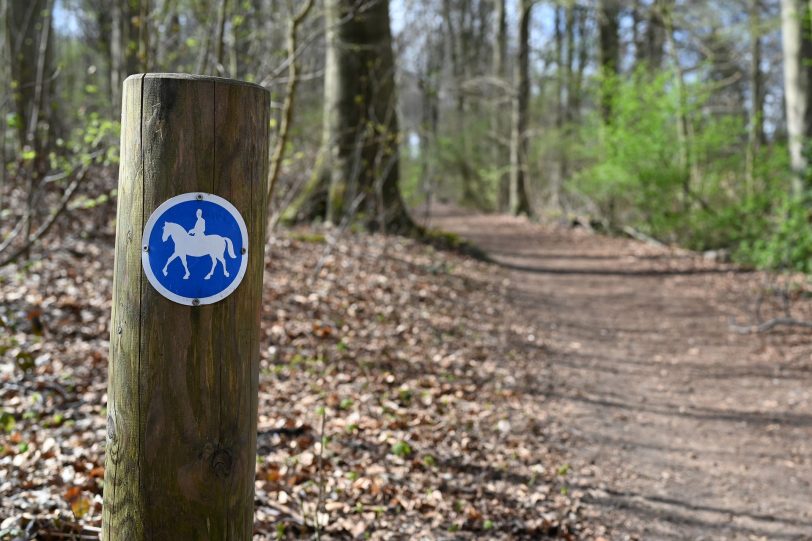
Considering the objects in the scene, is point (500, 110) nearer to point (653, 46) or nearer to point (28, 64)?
point (653, 46)

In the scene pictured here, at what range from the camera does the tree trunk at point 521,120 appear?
800 inches

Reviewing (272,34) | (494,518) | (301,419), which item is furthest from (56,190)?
(494,518)

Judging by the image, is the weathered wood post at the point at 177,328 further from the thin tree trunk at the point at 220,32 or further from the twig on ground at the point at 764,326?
the twig on ground at the point at 764,326

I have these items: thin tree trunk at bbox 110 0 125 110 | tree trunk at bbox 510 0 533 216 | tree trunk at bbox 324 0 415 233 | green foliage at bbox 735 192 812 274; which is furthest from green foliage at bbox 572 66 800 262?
thin tree trunk at bbox 110 0 125 110

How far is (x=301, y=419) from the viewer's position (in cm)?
475

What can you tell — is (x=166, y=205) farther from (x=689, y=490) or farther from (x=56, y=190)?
(x=56, y=190)

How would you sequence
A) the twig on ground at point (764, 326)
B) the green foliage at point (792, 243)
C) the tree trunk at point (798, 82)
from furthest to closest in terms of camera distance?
the tree trunk at point (798, 82) → the green foliage at point (792, 243) → the twig on ground at point (764, 326)

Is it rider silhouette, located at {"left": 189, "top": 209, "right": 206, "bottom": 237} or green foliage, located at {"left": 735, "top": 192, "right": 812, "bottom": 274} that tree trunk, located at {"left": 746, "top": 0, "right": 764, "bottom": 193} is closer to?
green foliage, located at {"left": 735, "top": 192, "right": 812, "bottom": 274}

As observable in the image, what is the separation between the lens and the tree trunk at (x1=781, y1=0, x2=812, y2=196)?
11.0 meters

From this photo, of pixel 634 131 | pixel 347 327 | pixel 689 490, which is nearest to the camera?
pixel 689 490

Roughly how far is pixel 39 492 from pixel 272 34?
7.77 metres

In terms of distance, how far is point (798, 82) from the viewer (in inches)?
440

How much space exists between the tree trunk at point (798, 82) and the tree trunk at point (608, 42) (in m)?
4.77

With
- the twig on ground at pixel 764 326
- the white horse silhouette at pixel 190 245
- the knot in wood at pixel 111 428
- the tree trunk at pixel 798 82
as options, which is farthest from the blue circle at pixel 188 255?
the tree trunk at pixel 798 82
